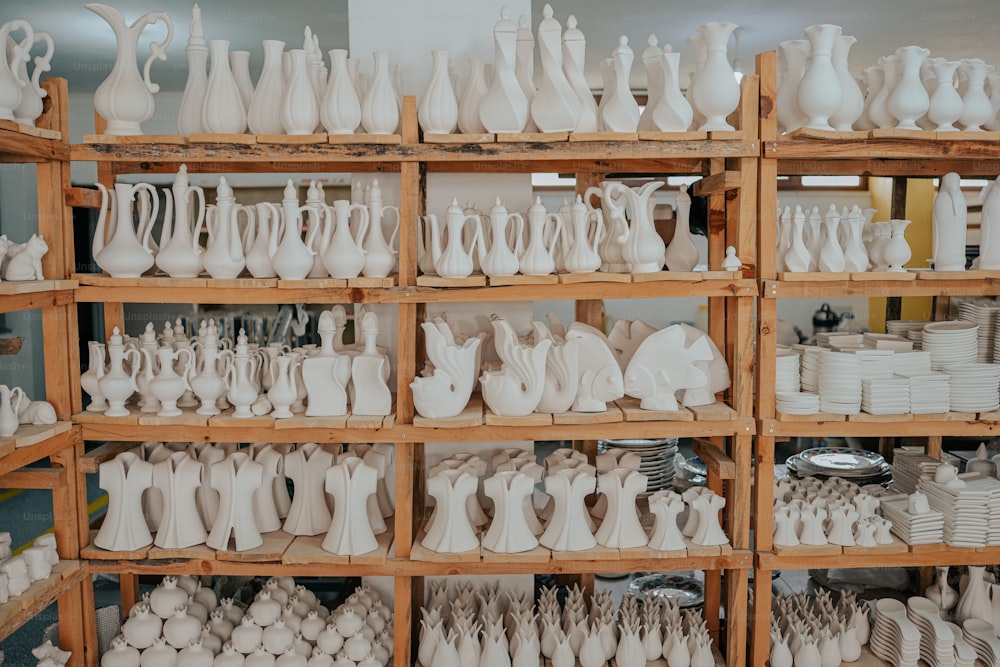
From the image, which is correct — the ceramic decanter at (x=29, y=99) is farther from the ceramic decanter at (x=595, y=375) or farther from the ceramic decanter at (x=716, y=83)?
the ceramic decanter at (x=716, y=83)

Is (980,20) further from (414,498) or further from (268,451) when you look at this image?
(268,451)

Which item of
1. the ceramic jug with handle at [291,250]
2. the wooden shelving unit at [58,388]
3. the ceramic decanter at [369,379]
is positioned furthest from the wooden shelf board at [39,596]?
the ceramic jug with handle at [291,250]

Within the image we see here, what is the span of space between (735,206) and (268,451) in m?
1.78

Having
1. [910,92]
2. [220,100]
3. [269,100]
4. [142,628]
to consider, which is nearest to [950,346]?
[910,92]

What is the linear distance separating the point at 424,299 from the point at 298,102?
0.72 metres

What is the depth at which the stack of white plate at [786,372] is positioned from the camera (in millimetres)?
2662

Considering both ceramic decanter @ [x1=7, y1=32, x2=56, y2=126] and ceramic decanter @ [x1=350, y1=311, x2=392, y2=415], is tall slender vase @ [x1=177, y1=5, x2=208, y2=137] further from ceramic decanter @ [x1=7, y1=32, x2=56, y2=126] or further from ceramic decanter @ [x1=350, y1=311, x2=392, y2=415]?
ceramic decanter @ [x1=350, y1=311, x2=392, y2=415]

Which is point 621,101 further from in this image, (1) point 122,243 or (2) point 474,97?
(1) point 122,243

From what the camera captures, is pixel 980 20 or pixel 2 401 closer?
pixel 2 401

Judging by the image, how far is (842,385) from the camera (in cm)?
259

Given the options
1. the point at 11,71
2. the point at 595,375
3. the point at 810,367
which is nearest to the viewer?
the point at 11,71

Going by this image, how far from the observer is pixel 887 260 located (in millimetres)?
2594

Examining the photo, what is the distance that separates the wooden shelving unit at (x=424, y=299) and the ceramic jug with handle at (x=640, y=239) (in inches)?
3.2

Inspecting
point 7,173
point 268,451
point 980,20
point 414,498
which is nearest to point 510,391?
point 414,498
